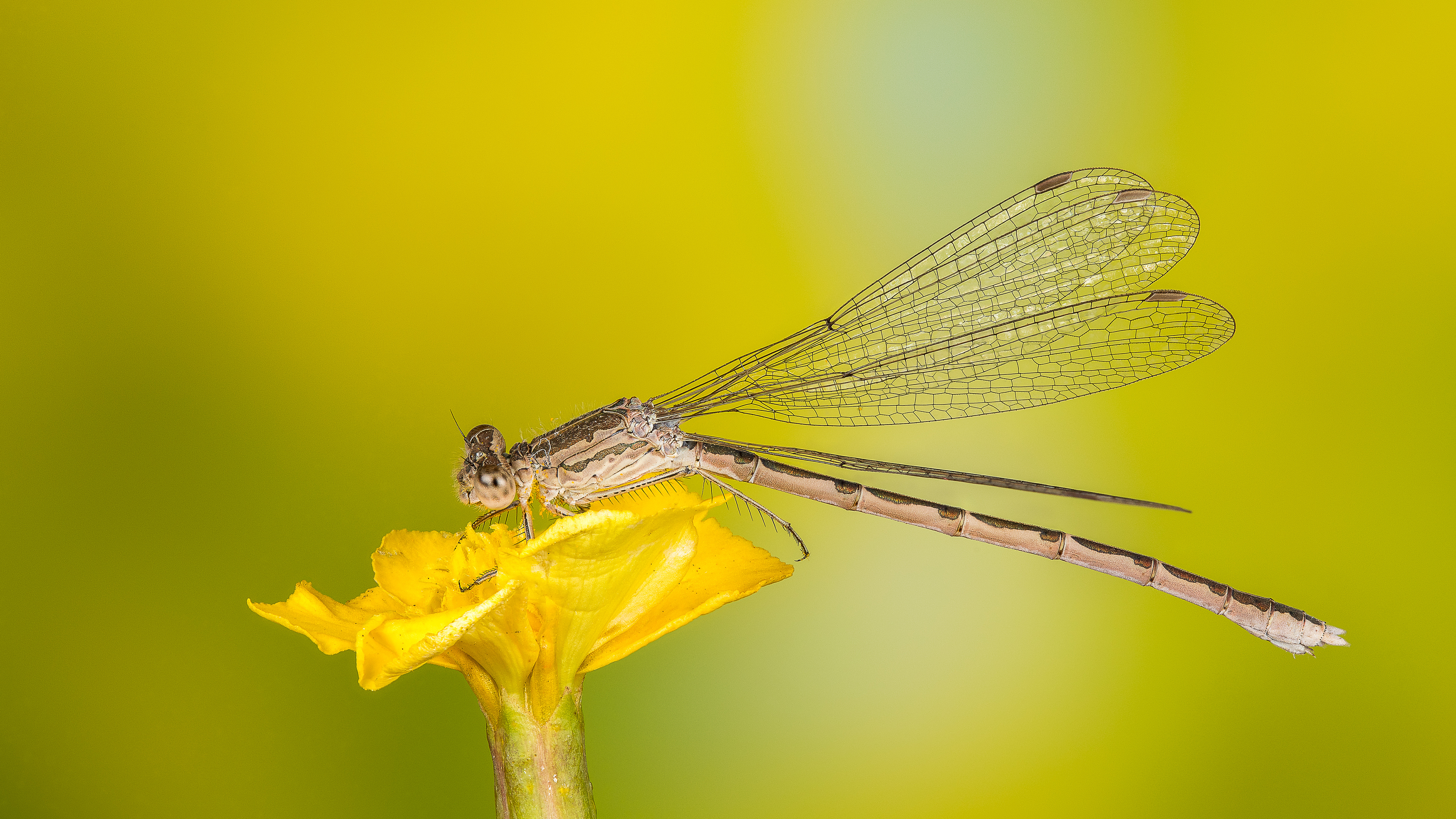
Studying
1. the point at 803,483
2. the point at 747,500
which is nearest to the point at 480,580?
the point at 747,500

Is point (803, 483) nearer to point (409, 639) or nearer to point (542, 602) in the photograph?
→ point (542, 602)

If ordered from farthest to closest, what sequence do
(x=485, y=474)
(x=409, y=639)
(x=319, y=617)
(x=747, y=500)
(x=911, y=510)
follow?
(x=911, y=510) → (x=747, y=500) → (x=485, y=474) → (x=319, y=617) → (x=409, y=639)

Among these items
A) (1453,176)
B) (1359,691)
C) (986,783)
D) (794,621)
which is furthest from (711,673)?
(1453,176)

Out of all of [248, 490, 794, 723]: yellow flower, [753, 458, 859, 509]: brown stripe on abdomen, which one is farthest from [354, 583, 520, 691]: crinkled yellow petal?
[753, 458, 859, 509]: brown stripe on abdomen

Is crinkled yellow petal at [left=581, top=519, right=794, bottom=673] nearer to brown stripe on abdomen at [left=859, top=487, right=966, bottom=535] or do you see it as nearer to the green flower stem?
the green flower stem

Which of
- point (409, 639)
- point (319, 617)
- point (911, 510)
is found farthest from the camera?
point (911, 510)

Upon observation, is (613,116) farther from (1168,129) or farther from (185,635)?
(185,635)

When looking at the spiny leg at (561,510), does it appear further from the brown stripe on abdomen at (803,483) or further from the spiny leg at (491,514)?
the brown stripe on abdomen at (803,483)
